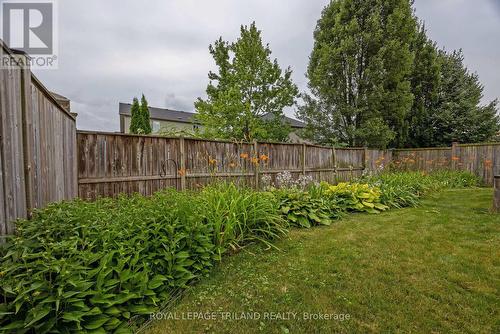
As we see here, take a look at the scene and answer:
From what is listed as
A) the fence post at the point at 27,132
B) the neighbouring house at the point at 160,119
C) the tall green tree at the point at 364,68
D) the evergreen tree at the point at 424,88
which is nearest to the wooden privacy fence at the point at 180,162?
the fence post at the point at 27,132

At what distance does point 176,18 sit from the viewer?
6.21 metres

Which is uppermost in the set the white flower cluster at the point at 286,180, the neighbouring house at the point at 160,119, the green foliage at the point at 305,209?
the neighbouring house at the point at 160,119

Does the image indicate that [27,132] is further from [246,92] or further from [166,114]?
[166,114]

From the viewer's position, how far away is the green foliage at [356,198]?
510 centimetres

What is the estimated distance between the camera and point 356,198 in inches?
207

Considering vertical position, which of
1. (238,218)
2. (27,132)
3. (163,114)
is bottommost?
(238,218)

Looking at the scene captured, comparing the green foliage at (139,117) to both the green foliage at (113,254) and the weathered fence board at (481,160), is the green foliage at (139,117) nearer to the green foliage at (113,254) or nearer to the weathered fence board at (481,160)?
the green foliage at (113,254)

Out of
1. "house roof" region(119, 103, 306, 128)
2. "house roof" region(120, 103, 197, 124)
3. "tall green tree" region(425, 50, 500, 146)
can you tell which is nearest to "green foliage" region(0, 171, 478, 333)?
"tall green tree" region(425, 50, 500, 146)

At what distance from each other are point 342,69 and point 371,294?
11527 millimetres

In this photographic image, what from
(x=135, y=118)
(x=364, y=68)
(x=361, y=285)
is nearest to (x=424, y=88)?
(x=364, y=68)

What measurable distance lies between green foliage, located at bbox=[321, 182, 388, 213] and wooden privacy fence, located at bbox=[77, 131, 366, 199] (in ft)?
5.55

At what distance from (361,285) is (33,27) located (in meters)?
4.42

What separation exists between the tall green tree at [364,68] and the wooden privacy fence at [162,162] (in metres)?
5.63

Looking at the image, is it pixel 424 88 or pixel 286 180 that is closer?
pixel 286 180
